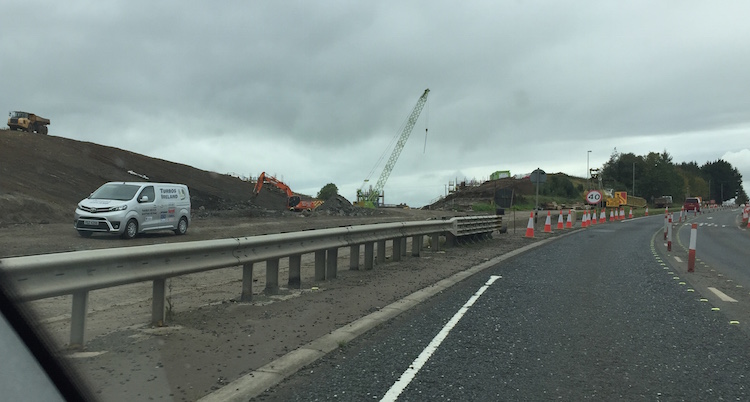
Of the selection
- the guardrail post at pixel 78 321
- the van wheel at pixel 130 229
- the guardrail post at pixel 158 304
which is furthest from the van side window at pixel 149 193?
the guardrail post at pixel 78 321

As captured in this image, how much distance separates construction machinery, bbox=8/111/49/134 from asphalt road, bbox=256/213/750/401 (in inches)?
1776

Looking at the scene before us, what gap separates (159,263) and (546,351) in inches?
161

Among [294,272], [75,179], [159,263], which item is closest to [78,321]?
[159,263]

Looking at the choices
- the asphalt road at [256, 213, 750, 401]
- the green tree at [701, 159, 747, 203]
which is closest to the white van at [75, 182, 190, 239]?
the asphalt road at [256, 213, 750, 401]

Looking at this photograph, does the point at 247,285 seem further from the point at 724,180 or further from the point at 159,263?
the point at 724,180

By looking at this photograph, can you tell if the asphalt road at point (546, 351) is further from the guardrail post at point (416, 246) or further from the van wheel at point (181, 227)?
the van wheel at point (181, 227)

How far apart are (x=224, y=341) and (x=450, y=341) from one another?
240 centimetres

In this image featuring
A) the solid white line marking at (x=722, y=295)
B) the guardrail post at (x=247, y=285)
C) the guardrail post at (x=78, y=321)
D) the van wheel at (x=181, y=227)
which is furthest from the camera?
the van wheel at (x=181, y=227)

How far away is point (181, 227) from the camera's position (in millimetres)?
21641

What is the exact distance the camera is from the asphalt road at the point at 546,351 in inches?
184

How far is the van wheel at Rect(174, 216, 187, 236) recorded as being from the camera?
21533mm

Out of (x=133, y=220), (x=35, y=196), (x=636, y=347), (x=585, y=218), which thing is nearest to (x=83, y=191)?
(x=35, y=196)

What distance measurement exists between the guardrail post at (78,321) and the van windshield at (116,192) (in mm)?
14934

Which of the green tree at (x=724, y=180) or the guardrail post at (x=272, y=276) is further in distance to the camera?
the green tree at (x=724, y=180)
